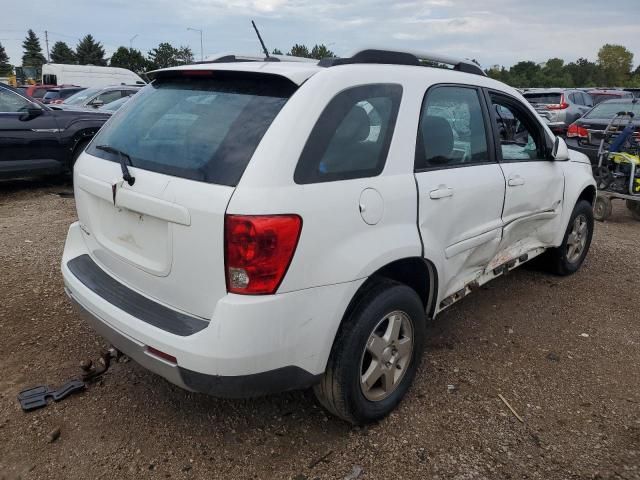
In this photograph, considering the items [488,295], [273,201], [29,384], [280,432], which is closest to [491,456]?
[280,432]

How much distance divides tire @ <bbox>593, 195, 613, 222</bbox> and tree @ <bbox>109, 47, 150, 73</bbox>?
204 feet

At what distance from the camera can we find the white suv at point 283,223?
81.7 inches

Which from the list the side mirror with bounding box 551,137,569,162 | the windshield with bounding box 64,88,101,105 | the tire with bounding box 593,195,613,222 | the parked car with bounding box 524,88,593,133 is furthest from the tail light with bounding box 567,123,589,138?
the windshield with bounding box 64,88,101,105

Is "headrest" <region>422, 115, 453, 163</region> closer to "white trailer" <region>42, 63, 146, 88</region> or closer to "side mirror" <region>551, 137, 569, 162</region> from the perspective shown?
"side mirror" <region>551, 137, 569, 162</region>

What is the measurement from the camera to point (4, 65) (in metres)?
80.8

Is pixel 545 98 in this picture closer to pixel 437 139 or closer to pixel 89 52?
pixel 437 139

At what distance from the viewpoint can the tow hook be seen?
9.14 feet

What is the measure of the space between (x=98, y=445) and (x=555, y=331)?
10.1ft

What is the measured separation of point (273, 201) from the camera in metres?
2.04

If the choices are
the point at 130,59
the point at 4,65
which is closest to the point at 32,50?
the point at 4,65

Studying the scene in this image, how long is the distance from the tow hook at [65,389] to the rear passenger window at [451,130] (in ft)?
6.85

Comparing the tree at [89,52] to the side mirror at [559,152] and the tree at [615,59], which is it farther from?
the side mirror at [559,152]

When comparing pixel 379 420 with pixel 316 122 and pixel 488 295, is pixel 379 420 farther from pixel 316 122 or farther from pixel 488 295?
pixel 488 295

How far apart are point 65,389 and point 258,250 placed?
1625mm
